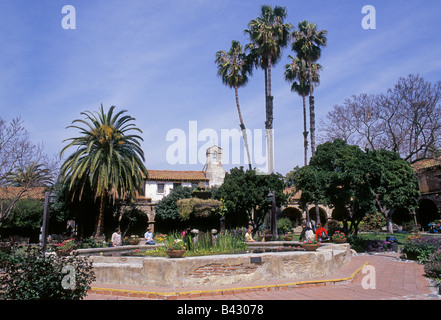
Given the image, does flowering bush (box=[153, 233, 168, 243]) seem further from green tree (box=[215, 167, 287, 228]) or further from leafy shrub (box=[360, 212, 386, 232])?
leafy shrub (box=[360, 212, 386, 232])

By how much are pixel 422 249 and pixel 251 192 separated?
51.3 feet

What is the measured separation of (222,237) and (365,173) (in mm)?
9593

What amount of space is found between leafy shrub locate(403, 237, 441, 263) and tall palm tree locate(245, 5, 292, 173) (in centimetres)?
1604

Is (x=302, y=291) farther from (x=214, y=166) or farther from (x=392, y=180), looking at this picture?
(x=214, y=166)

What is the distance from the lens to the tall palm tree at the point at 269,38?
93.8 ft

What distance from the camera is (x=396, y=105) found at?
1014 inches

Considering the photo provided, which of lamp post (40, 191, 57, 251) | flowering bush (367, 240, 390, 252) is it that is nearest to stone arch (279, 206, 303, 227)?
flowering bush (367, 240, 390, 252)

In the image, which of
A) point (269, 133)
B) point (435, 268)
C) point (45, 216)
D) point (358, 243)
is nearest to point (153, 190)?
point (269, 133)

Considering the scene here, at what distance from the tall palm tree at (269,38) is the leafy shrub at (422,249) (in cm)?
1604

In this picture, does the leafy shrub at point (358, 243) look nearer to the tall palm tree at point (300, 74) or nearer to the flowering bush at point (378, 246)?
the flowering bush at point (378, 246)

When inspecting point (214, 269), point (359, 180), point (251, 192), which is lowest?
point (214, 269)

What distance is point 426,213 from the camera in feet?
130
